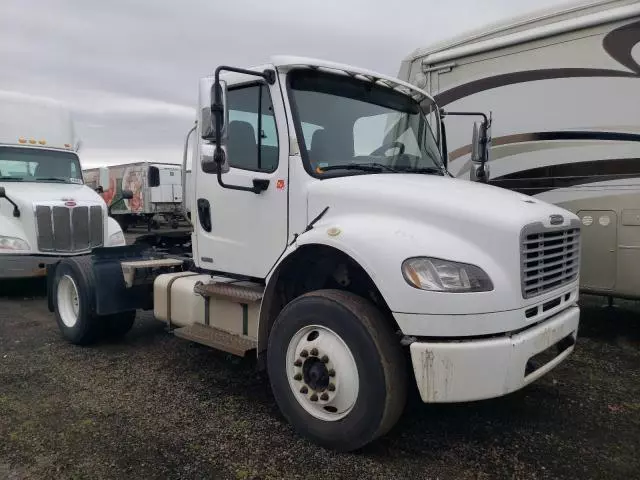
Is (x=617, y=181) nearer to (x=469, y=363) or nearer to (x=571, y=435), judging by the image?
(x=571, y=435)

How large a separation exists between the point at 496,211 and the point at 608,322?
4437 mm

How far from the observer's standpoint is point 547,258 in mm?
3436

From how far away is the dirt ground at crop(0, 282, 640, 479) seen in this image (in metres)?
3.26

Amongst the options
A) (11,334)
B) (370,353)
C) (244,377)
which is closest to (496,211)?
(370,353)

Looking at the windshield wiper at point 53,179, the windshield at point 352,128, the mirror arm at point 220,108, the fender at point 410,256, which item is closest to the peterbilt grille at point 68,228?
the windshield wiper at point 53,179

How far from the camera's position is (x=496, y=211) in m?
3.26

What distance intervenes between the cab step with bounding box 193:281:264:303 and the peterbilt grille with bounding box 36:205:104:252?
520 cm

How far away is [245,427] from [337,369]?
3.19 ft

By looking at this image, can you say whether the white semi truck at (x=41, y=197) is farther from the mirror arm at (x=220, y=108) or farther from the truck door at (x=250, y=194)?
the mirror arm at (x=220, y=108)

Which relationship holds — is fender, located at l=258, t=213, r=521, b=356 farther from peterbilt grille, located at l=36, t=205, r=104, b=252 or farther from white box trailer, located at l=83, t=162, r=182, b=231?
white box trailer, located at l=83, t=162, r=182, b=231

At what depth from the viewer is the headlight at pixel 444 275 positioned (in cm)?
303

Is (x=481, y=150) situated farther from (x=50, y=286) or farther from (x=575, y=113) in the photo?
(x=50, y=286)

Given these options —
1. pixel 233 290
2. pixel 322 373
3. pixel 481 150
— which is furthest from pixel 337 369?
pixel 481 150

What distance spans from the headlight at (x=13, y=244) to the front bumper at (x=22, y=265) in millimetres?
132
